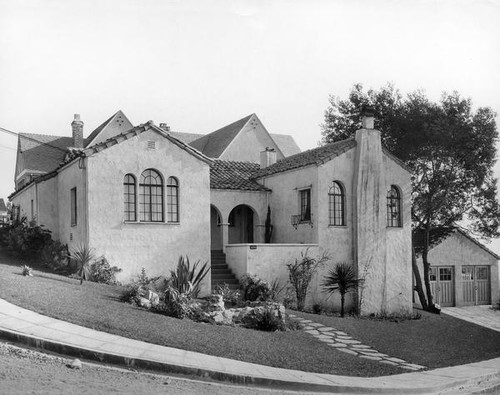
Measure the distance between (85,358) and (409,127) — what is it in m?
21.9

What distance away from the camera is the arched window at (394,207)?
81.7 feet

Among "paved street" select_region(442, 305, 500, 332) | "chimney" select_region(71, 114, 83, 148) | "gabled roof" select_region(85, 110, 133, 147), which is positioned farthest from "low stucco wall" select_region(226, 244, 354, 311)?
"gabled roof" select_region(85, 110, 133, 147)

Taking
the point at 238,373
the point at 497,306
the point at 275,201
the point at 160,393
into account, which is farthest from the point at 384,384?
the point at 497,306

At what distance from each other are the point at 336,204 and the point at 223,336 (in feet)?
38.2

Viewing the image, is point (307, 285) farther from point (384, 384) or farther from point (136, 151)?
point (384, 384)

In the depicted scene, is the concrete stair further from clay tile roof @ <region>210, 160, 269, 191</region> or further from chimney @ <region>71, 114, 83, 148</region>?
chimney @ <region>71, 114, 83, 148</region>

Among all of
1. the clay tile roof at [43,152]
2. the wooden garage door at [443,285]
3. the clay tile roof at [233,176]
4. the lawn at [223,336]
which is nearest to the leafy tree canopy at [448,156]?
the wooden garage door at [443,285]

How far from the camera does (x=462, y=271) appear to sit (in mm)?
30562

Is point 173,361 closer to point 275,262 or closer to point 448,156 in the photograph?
point 275,262

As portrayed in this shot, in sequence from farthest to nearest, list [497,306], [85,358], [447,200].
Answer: [497,306] → [447,200] → [85,358]

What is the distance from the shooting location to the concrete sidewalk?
9750 millimetres

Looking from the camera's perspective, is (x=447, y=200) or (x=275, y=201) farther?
(x=447, y=200)

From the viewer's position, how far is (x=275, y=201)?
25.7 metres

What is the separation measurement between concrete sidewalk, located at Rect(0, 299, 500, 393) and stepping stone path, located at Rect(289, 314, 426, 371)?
1.74 meters
